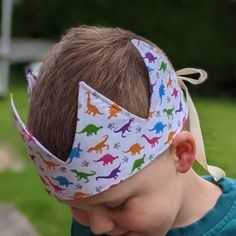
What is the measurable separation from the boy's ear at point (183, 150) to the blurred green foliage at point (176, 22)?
12262 millimetres

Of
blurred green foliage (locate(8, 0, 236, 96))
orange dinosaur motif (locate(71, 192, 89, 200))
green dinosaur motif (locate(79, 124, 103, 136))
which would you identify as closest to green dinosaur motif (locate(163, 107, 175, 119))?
green dinosaur motif (locate(79, 124, 103, 136))

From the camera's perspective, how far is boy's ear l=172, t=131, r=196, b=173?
2414 mm

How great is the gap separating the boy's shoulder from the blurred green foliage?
12.1 m

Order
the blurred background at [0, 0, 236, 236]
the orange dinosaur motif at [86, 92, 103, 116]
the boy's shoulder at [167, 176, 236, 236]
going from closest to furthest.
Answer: the orange dinosaur motif at [86, 92, 103, 116], the boy's shoulder at [167, 176, 236, 236], the blurred background at [0, 0, 236, 236]

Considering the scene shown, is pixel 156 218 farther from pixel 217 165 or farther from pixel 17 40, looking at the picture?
pixel 17 40

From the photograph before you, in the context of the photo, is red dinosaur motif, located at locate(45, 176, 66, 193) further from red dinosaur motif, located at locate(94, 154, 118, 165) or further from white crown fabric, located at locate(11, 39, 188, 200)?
A: red dinosaur motif, located at locate(94, 154, 118, 165)

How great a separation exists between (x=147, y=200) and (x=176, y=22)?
12603mm

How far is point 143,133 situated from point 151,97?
10 centimetres

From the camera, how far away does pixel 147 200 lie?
2387 millimetres

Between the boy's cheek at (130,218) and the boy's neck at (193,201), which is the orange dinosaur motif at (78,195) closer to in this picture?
the boy's cheek at (130,218)

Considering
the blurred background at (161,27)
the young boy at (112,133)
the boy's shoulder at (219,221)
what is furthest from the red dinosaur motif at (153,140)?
the blurred background at (161,27)

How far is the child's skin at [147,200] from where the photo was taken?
93.3 inches

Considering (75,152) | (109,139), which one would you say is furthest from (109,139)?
(75,152)

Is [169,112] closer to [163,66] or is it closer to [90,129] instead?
[163,66]
